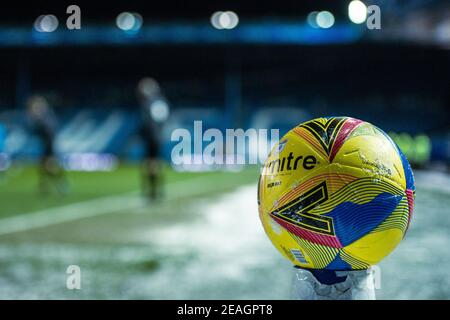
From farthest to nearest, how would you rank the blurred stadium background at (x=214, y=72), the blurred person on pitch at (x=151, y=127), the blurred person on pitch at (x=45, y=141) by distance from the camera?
the blurred stadium background at (x=214, y=72), the blurred person on pitch at (x=45, y=141), the blurred person on pitch at (x=151, y=127)

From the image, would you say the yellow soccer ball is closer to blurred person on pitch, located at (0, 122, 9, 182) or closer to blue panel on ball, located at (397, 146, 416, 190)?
blue panel on ball, located at (397, 146, 416, 190)

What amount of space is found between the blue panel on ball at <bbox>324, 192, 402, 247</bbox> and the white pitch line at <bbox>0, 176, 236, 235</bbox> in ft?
18.0

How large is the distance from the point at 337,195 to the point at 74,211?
24.7ft

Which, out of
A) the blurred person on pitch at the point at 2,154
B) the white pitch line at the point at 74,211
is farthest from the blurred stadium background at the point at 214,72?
the white pitch line at the point at 74,211

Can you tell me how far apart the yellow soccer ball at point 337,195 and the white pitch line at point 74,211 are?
530 cm

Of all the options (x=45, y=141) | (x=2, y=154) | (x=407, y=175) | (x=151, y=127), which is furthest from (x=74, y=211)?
(x=2, y=154)

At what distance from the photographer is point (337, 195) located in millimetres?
1996

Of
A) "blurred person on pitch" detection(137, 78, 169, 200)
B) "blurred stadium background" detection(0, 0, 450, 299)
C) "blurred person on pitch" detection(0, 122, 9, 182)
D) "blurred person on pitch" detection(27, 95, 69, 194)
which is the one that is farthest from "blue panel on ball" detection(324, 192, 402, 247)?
"blurred person on pitch" detection(0, 122, 9, 182)

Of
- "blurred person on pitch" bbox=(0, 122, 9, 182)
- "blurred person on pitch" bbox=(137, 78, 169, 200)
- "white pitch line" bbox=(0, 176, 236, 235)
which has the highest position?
"blurred person on pitch" bbox=(0, 122, 9, 182)

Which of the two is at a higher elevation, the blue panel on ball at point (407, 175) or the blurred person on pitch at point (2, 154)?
the blurred person on pitch at point (2, 154)

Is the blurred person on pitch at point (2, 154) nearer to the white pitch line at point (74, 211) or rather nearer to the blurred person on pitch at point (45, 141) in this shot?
the blurred person on pitch at point (45, 141)

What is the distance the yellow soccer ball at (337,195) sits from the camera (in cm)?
200

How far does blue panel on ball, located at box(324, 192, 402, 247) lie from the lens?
200cm
